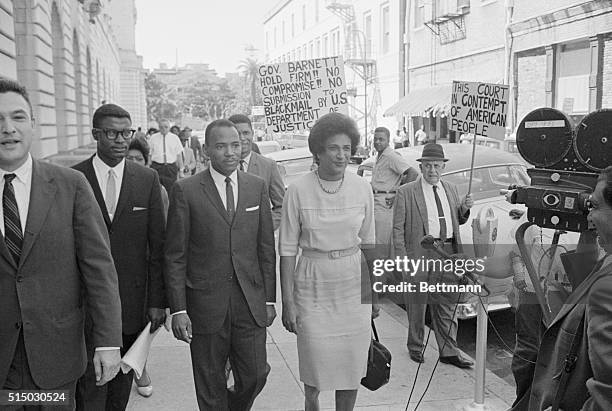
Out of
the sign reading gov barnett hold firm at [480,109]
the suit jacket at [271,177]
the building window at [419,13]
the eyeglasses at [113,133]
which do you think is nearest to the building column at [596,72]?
the building window at [419,13]

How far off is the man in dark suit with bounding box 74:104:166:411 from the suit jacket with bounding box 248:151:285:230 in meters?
1.77

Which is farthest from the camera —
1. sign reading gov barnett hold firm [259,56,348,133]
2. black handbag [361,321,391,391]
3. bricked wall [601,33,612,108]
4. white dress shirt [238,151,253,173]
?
bricked wall [601,33,612,108]

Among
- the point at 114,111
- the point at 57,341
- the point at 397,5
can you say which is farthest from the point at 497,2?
the point at 57,341

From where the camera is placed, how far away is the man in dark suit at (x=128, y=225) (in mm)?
3811

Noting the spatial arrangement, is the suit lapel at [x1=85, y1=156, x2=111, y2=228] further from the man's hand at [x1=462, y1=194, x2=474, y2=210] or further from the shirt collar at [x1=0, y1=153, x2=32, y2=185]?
the man's hand at [x1=462, y1=194, x2=474, y2=210]

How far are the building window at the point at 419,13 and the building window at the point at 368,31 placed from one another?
5.58m

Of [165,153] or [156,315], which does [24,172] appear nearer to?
[156,315]

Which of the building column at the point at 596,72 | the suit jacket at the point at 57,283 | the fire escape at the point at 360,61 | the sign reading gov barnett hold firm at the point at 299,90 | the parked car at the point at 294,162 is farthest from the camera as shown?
the fire escape at the point at 360,61

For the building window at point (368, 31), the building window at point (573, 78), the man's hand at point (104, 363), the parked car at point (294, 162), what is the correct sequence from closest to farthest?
the man's hand at point (104, 363)
the parked car at point (294, 162)
the building window at point (573, 78)
the building window at point (368, 31)

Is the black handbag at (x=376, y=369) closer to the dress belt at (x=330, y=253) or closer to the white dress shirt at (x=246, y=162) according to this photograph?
the dress belt at (x=330, y=253)

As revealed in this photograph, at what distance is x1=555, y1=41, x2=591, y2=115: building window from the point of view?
719 inches

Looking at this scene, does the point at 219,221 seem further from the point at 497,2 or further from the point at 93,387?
the point at 497,2

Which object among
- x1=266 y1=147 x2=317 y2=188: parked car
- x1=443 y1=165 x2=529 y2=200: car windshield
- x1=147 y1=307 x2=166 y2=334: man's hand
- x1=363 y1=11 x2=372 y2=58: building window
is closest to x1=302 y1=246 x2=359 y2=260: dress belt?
x1=147 y1=307 x2=166 y2=334: man's hand

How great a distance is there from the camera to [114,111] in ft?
13.1
